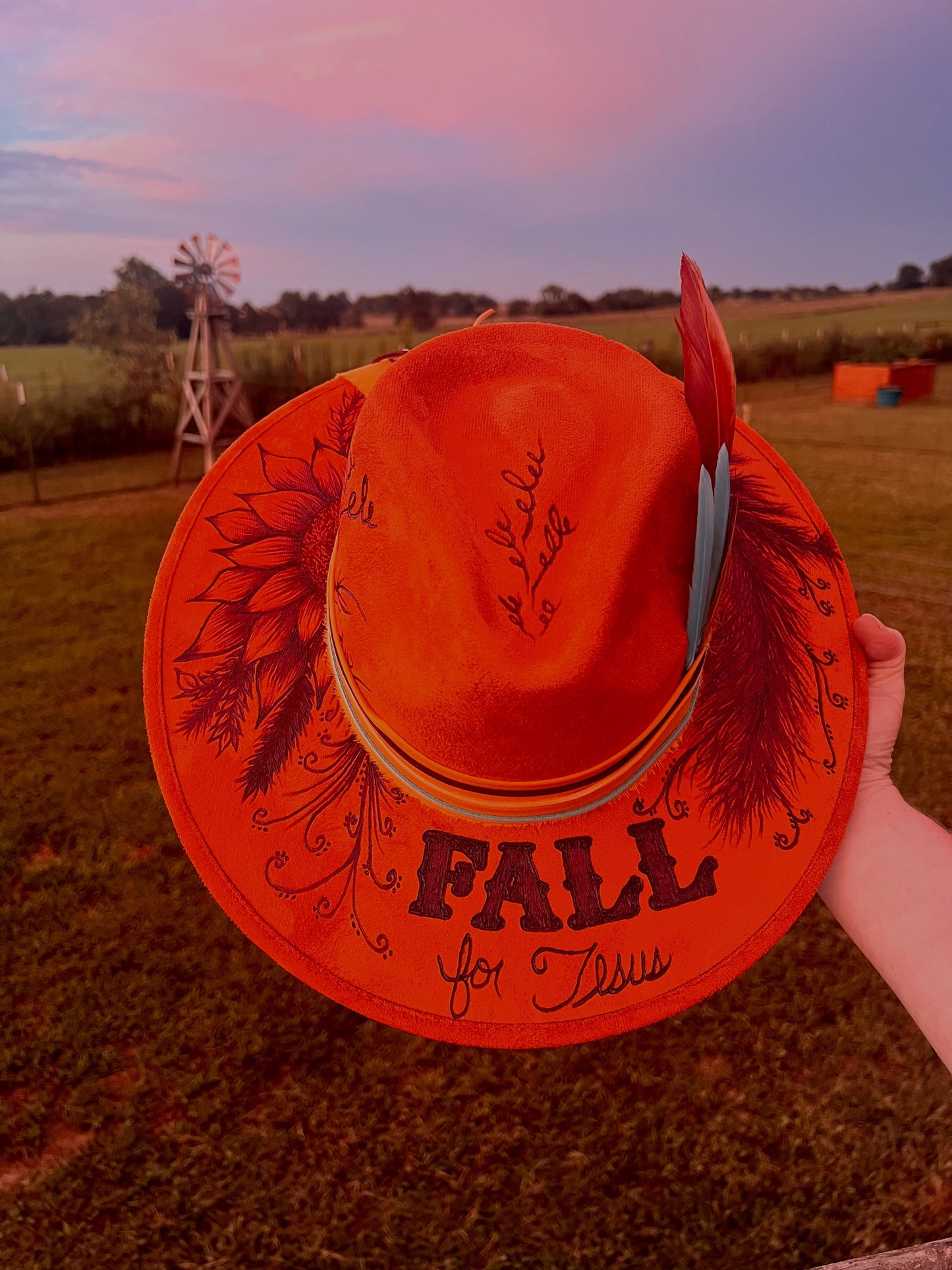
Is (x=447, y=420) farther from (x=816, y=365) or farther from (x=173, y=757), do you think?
(x=816, y=365)

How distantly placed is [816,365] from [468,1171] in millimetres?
27233

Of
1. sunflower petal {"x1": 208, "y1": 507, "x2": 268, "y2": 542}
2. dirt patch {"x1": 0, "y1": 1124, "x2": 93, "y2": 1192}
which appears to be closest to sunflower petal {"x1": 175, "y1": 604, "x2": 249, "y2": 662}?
sunflower petal {"x1": 208, "y1": 507, "x2": 268, "y2": 542}

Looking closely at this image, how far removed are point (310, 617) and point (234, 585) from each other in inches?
4.7

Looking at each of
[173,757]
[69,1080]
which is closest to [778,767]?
[173,757]

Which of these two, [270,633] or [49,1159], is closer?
[270,633]

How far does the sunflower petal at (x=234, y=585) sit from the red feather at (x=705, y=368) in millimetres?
638

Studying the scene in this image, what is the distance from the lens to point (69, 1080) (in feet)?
8.25

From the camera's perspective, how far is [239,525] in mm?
1173

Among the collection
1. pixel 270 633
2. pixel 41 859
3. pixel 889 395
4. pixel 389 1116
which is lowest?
pixel 389 1116

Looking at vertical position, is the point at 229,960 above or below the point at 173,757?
below

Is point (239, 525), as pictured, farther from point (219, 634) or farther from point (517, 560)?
point (517, 560)

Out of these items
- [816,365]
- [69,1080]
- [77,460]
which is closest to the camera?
[69,1080]

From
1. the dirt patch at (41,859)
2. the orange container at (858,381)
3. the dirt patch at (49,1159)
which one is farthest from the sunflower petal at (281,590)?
the orange container at (858,381)

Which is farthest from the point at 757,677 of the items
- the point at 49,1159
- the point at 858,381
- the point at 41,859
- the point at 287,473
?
the point at 858,381
